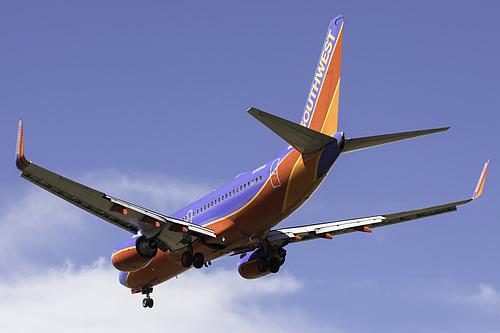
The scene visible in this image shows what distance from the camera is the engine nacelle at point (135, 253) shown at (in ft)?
127

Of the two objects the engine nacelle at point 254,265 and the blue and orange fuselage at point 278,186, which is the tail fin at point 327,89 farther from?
the engine nacelle at point 254,265

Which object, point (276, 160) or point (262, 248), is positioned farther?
point (262, 248)

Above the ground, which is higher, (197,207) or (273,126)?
(197,207)

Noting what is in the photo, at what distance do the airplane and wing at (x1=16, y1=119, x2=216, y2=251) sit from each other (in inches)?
1.7

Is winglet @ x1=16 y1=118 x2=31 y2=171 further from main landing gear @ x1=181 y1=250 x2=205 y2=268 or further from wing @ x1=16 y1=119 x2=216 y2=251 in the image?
main landing gear @ x1=181 y1=250 x2=205 y2=268

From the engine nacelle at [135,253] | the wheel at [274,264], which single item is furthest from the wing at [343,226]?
the engine nacelle at [135,253]

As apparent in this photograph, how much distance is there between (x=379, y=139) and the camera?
31.8 meters

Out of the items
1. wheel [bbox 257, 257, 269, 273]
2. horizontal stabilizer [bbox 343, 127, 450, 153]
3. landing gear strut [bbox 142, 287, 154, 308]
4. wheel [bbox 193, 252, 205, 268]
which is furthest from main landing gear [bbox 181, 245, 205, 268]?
horizontal stabilizer [bbox 343, 127, 450, 153]

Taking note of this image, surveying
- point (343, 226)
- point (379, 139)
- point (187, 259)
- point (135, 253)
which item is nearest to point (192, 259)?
point (187, 259)

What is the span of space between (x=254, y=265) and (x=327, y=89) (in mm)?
11869

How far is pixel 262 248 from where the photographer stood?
42.2m

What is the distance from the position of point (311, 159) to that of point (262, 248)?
1023 cm

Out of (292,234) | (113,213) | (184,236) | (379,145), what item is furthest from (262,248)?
(379,145)

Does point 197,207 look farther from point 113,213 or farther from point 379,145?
point 379,145
